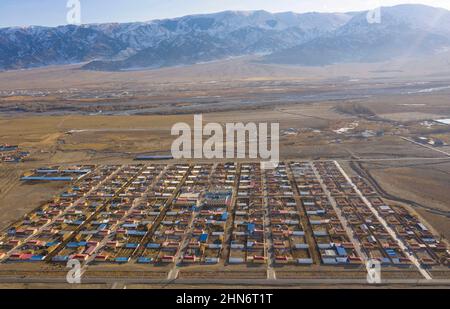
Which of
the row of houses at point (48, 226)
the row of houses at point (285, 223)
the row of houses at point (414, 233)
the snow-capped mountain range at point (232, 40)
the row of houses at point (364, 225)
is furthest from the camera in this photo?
the snow-capped mountain range at point (232, 40)

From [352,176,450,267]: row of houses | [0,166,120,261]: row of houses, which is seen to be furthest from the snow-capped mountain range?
[0,166,120,261]: row of houses

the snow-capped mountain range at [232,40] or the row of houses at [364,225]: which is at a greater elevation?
the snow-capped mountain range at [232,40]

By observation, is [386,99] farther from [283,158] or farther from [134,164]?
[134,164]

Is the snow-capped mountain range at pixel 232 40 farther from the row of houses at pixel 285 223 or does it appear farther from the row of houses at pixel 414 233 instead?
the row of houses at pixel 414 233

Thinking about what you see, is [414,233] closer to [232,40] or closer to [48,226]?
[48,226]

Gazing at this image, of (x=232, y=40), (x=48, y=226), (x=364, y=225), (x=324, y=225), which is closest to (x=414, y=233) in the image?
(x=364, y=225)

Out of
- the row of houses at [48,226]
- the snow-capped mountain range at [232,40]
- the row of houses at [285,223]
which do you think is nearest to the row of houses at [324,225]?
the row of houses at [285,223]

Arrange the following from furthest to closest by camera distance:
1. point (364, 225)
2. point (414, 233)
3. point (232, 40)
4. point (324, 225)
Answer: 1. point (232, 40)
2. point (324, 225)
3. point (364, 225)
4. point (414, 233)

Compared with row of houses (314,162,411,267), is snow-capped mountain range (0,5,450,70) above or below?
above

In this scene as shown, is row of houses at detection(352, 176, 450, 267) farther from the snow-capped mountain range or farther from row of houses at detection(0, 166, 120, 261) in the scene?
the snow-capped mountain range

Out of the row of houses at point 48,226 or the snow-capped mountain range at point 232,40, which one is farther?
the snow-capped mountain range at point 232,40
